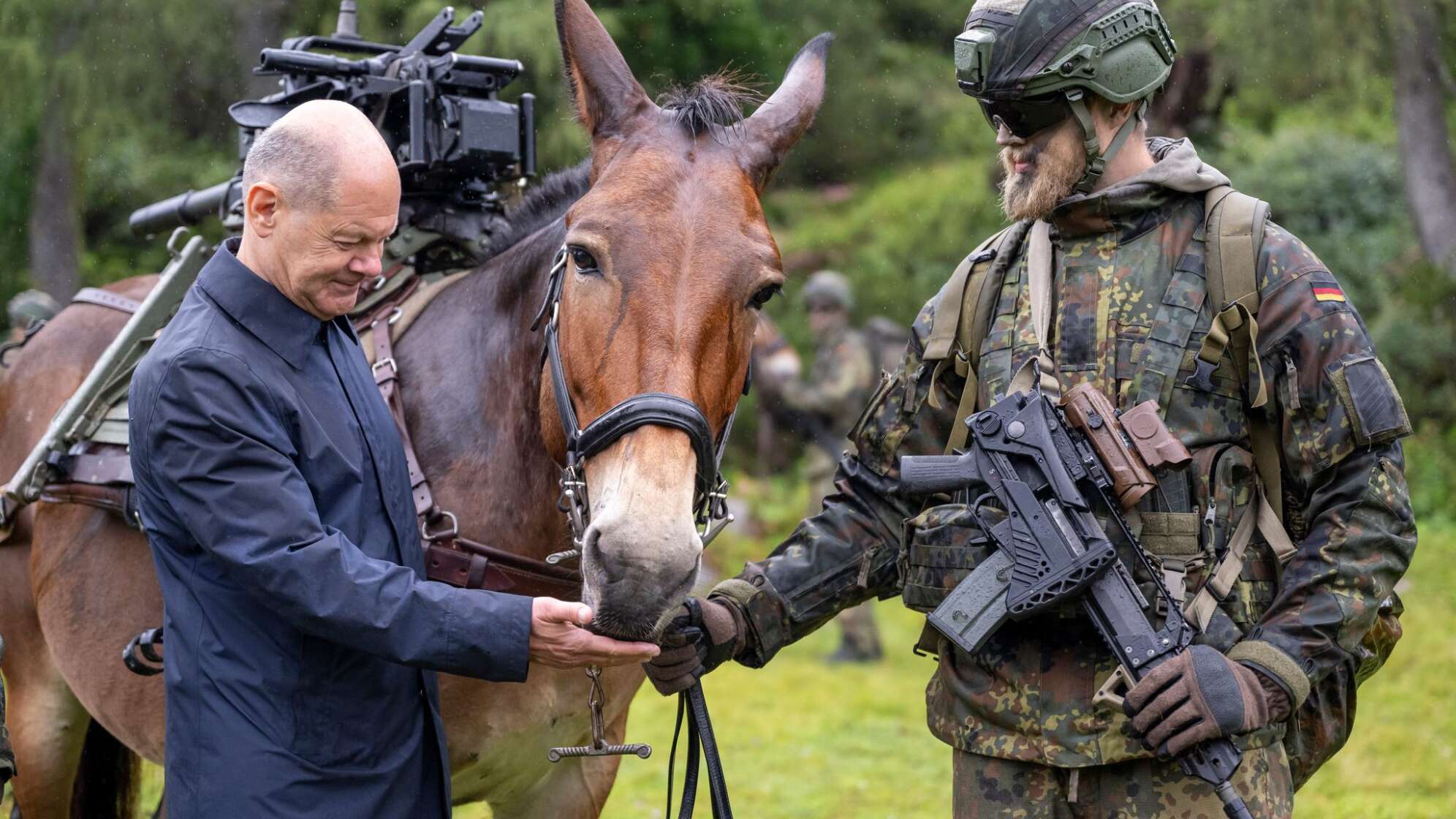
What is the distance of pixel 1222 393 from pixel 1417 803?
438 cm

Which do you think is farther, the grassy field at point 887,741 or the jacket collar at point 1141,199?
the grassy field at point 887,741

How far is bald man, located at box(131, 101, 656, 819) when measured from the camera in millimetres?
2395

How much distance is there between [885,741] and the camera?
7.63 metres

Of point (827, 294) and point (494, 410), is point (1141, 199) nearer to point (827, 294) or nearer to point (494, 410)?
point (494, 410)

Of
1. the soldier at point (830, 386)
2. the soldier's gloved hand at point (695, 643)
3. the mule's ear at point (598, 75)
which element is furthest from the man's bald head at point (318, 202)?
the soldier at point (830, 386)

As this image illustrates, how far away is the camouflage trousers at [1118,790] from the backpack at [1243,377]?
0.45 ft

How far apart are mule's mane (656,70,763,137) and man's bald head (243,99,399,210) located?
66cm

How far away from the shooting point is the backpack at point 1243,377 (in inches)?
109

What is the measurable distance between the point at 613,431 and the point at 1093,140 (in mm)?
1193

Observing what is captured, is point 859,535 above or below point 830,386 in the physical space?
above

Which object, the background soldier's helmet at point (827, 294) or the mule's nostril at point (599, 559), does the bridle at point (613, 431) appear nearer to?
the mule's nostril at point (599, 559)

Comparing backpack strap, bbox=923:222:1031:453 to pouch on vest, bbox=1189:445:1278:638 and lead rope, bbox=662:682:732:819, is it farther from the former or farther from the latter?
lead rope, bbox=662:682:732:819

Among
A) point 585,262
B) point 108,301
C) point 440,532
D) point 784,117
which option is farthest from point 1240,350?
point 108,301

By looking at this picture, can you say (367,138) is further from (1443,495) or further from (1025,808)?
(1443,495)
